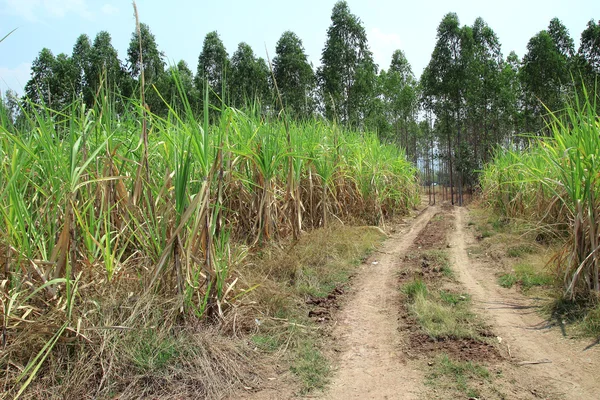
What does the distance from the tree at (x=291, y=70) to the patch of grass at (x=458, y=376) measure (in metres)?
13.5

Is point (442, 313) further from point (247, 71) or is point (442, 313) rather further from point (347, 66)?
point (347, 66)

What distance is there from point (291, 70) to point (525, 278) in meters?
14.2

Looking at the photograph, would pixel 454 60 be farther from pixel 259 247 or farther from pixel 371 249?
pixel 259 247

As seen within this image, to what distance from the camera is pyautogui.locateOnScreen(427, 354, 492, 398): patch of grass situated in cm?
225

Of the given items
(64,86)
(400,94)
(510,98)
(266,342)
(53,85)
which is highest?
(400,94)

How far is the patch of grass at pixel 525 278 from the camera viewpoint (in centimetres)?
Result: 393

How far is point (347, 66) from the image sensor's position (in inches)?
758

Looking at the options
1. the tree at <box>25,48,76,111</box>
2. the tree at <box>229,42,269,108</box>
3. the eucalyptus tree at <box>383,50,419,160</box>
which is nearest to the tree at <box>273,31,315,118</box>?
the tree at <box>229,42,269,108</box>

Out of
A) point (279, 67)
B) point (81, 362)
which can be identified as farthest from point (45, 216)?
point (279, 67)

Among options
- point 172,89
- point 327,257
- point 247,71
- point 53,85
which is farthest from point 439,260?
point 247,71

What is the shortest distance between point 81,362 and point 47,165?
1.26m

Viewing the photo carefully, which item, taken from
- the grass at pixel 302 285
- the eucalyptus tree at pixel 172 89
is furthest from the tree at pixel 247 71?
the grass at pixel 302 285

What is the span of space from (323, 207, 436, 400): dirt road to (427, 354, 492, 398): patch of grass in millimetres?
107

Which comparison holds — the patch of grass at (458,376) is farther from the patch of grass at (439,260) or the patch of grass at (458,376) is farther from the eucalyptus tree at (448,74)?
the eucalyptus tree at (448,74)
